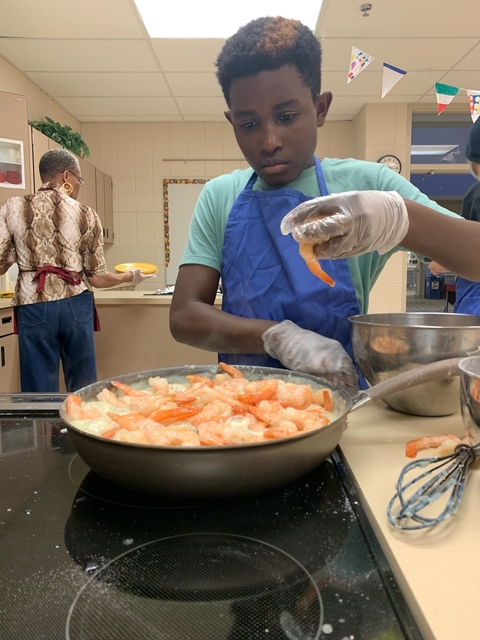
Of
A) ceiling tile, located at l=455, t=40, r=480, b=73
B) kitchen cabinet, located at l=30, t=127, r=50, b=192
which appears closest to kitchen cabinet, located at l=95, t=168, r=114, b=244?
kitchen cabinet, located at l=30, t=127, r=50, b=192

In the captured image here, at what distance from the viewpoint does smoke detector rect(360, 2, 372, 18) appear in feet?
9.30

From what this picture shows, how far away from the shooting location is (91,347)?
8.75 feet

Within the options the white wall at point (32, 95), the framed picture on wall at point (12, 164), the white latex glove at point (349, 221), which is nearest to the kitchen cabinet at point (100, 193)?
the white wall at point (32, 95)

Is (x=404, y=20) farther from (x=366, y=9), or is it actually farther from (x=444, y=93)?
(x=444, y=93)

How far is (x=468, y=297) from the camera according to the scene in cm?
188

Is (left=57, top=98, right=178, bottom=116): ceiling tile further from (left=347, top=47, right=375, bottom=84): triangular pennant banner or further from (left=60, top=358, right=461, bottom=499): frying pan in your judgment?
(left=60, top=358, right=461, bottom=499): frying pan

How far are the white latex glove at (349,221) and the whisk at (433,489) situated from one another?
0.39 metres

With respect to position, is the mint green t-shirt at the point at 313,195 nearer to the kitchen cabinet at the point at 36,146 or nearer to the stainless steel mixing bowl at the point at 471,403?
the stainless steel mixing bowl at the point at 471,403

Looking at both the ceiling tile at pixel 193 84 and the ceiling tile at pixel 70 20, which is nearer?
the ceiling tile at pixel 70 20

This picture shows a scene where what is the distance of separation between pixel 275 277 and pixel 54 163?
78.5 inches

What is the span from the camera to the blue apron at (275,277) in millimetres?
1086

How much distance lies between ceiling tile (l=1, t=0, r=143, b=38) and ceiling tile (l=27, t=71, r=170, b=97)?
0.69m

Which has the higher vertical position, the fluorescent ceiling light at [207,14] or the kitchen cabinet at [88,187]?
the fluorescent ceiling light at [207,14]

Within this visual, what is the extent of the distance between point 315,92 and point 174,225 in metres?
4.33
